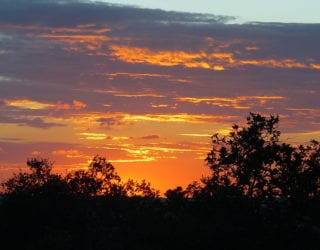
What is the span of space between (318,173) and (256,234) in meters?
7.00

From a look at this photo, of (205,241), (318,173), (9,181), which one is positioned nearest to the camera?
(205,241)

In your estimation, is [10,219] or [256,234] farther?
[10,219]

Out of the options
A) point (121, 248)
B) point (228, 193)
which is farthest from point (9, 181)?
point (228, 193)

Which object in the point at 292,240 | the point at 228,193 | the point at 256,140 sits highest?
the point at 256,140

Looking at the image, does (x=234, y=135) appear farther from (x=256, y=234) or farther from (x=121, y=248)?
(x=121, y=248)

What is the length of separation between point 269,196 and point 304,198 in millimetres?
2640

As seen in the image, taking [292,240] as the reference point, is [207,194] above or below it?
above

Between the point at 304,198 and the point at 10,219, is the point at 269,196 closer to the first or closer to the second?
the point at 304,198

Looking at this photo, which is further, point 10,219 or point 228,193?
point 10,219

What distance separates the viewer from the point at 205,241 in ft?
183

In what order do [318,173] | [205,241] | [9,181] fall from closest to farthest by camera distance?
[205,241]
[318,173]
[9,181]

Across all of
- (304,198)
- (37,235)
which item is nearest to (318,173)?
(304,198)

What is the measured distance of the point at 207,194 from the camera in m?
59.7

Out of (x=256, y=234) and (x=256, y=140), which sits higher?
(x=256, y=140)
